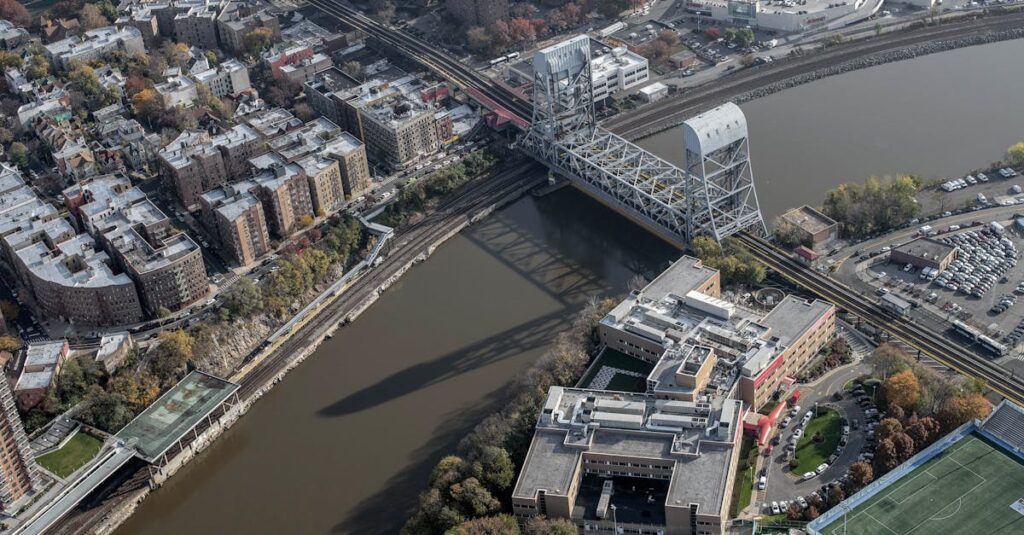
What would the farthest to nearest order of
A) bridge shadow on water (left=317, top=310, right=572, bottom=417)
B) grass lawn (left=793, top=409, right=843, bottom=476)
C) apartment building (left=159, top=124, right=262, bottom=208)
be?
apartment building (left=159, top=124, right=262, bottom=208) < bridge shadow on water (left=317, top=310, right=572, bottom=417) < grass lawn (left=793, top=409, right=843, bottom=476)

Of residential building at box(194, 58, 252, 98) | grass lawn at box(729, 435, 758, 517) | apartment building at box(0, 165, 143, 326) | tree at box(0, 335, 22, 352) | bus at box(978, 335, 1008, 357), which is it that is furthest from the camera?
residential building at box(194, 58, 252, 98)

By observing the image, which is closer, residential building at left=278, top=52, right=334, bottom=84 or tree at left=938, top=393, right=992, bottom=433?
tree at left=938, top=393, right=992, bottom=433

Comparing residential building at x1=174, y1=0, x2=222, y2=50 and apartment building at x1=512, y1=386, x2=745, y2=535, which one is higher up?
residential building at x1=174, y1=0, x2=222, y2=50

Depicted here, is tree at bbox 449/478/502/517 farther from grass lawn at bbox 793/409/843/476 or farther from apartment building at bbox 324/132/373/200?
apartment building at bbox 324/132/373/200

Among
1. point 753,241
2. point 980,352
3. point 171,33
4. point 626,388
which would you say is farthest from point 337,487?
point 171,33

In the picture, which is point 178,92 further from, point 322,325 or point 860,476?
point 860,476

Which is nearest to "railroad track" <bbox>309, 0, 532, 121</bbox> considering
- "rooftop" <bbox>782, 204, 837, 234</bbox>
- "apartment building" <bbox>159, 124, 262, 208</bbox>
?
"apartment building" <bbox>159, 124, 262, 208</bbox>

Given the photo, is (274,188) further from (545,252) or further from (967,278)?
(967,278)
